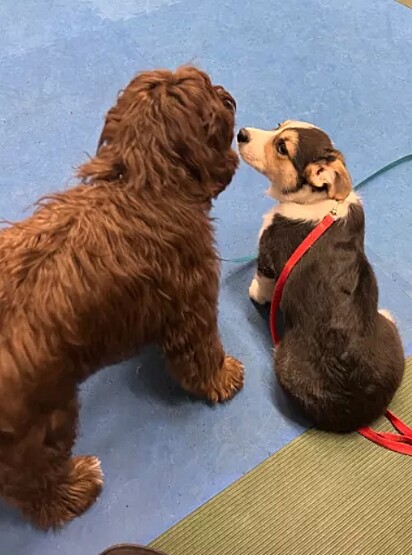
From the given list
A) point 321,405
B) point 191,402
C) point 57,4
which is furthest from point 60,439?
point 57,4

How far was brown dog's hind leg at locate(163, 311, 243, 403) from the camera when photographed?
5.44 ft

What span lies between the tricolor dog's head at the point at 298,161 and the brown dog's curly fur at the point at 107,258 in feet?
0.98

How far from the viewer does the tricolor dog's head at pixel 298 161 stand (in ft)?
5.72

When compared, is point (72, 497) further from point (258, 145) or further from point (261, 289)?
point (258, 145)

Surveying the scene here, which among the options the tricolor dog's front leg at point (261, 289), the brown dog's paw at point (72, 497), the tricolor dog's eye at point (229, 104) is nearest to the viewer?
the tricolor dog's eye at point (229, 104)

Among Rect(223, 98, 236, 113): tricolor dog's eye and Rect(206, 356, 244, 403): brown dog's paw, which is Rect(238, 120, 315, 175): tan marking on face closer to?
Rect(223, 98, 236, 113): tricolor dog's eye

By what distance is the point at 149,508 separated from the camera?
5.74ft

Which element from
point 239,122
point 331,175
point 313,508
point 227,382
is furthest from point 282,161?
point 313,508

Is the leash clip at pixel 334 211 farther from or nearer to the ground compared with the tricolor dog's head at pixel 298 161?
nearer to the ground

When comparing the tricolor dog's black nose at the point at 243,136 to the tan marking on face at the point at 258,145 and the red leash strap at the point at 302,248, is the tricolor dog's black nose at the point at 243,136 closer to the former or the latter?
the tan marking on face at the point at 258,145

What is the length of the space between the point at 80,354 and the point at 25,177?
1102 mm

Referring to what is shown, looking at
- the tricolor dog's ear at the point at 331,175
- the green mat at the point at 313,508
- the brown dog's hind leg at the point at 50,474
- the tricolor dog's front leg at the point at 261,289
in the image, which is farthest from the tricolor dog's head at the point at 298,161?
the brown dog's hind leg at the point at 50,474

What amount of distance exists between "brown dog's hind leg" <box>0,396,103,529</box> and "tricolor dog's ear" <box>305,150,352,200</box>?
33.4 inches

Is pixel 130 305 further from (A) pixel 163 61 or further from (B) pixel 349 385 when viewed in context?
(A) pixel 163 61
